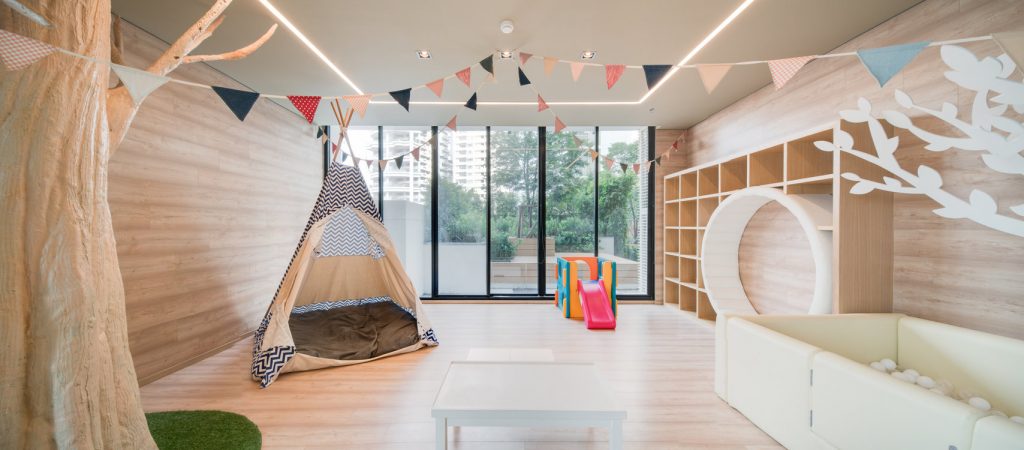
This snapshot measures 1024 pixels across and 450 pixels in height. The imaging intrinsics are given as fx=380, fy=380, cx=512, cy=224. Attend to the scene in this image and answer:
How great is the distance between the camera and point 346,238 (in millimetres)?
4809

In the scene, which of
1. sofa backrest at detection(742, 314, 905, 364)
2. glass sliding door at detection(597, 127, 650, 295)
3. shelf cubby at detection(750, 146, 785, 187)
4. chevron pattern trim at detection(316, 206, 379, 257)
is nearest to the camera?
sofa backrest at detection(742, 314, 905, 364)

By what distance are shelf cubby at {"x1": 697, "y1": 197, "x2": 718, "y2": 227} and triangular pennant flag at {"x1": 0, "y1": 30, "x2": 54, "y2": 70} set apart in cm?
506

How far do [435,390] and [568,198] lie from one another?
363 cm

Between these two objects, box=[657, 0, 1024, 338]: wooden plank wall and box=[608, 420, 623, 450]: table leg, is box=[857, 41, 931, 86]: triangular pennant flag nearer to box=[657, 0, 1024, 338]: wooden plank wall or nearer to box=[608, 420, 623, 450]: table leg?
box=[657, 0, 1024, 338]: wooden plank wall

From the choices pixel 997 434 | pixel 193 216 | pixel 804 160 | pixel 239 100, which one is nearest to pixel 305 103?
pixel 239 100

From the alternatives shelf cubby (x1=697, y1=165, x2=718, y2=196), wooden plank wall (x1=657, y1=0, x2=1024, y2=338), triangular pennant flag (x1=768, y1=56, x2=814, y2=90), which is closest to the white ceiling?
wooden plank wall (x1=657, y1=0, x2=1024, y2=338)

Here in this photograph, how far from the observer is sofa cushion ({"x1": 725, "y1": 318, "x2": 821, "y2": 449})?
195 centimetres

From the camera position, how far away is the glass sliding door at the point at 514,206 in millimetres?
5680

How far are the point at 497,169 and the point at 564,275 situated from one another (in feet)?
6.19

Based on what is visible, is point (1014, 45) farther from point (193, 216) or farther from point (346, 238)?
point (346, 238)

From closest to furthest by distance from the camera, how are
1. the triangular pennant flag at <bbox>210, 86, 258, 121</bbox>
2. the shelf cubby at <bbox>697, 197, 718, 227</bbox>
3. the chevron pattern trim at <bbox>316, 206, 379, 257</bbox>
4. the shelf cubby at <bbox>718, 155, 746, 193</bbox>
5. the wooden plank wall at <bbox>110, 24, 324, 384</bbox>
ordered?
the triangular pennant flag at <bbox>210, 86, 258, 121</bbox> < the wooden plank wall at <bbox>110, 24, 324, 384</bbox> < the shelf cubby at <bbox>718, 155, 746, 193</bbox> < the shelf cubby at <bbox>697, 197, 718, 227</bbox> < the chevron pattern trim at <bbox>316, 206, 379, 257</bbox>

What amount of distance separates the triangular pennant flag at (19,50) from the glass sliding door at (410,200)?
4082 millimetres

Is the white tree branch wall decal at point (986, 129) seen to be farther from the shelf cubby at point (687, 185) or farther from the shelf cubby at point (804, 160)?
the shelf cubby at point (687, 185)

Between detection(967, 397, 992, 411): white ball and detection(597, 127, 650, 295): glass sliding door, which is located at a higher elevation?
detection(597, 127, 650, 295): glass sliding door
